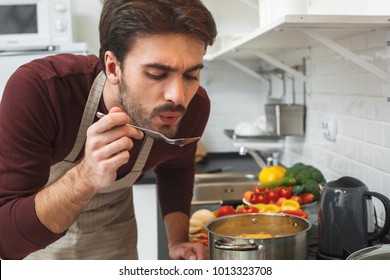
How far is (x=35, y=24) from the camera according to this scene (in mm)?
2812

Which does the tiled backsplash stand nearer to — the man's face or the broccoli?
the broccoli

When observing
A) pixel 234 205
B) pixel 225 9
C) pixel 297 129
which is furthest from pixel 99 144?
pixel 225 9

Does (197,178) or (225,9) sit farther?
(225,9)

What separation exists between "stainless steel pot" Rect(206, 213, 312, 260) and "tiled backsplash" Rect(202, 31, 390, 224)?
0.40m

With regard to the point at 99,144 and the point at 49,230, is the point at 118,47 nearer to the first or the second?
the point at 99,144

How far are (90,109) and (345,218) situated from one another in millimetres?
618

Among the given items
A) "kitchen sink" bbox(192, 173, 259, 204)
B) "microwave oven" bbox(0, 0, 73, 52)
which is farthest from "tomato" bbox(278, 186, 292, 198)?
"microwave oven" bbox(0, 0, 73, 52)

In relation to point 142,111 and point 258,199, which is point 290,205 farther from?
point 142,111

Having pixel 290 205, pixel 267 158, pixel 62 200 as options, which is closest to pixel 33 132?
pixel 62 200

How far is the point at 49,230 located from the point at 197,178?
5.10 ft

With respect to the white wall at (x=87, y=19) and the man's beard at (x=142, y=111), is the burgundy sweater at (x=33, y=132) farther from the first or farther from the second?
the white wall at (x=87, y=19)

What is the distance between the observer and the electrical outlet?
6.30 ft

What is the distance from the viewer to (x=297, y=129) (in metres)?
2.34

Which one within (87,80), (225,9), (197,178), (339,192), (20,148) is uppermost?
(225,9)
